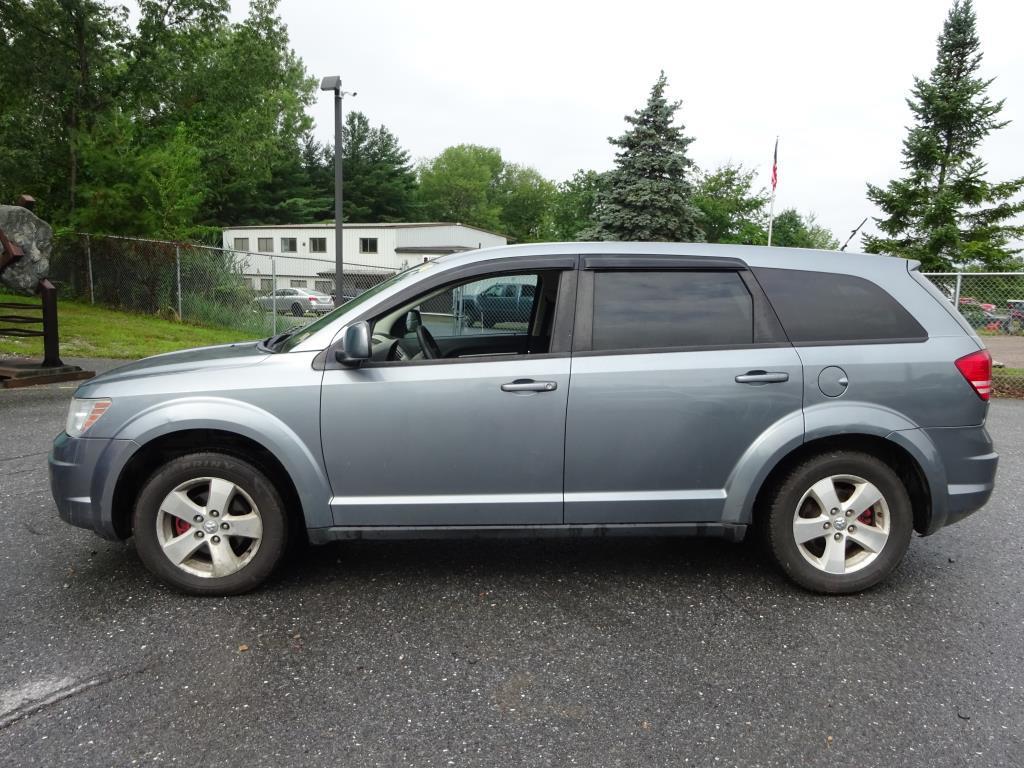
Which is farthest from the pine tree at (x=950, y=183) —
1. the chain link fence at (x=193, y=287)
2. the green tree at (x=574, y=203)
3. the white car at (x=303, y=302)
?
the green tree at (x=574, y=203)


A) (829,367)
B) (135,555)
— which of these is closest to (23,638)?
(135,555)

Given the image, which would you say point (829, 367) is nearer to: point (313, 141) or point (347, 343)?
point (347, 343)

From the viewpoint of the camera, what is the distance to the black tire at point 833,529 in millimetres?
3672

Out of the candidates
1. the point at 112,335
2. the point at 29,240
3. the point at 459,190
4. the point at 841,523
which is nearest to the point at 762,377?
the point at 841,523

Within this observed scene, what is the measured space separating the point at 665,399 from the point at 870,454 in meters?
1.11

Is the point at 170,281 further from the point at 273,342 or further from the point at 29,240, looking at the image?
the point at 273,342

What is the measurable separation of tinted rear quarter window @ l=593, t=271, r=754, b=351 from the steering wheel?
2.97 ft

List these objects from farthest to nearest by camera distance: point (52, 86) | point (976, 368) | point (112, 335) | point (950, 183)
Result: point (950, 183), point (52, 86), point (112, 335), point (976, 368)

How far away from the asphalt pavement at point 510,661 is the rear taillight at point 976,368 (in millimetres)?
1094

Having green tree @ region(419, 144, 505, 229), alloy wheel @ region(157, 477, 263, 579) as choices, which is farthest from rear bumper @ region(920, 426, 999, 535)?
green tree @ region(419, 144, 505, 229)

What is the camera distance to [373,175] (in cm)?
6419

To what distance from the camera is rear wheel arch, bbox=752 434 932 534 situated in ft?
12.2

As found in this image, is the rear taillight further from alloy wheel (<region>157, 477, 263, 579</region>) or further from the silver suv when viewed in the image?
alloy wheel (<region>157, 477, 263, 579</region>)

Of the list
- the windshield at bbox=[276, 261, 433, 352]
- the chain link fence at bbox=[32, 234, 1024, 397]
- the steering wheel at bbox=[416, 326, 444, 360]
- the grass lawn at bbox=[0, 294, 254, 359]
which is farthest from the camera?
the grass lawn at bbox=[0, 294, 254, 359]
